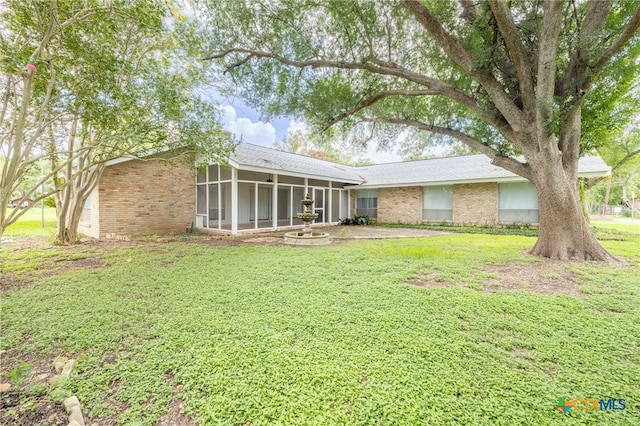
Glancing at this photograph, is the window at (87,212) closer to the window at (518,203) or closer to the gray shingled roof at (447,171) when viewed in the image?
the gray shingled roof at (447,171)

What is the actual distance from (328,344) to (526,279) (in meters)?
4.68

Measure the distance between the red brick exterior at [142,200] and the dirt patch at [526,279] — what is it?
8878mm

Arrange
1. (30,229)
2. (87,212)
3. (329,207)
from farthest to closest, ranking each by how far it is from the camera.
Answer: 1. (329,207)
2. (30,229)
3. (87,212)

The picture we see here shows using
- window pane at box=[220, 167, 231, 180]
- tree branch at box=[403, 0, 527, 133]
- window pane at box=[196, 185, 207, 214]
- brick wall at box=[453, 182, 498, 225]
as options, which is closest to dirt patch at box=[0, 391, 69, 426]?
tree branch at box=[403, 0, 527, 133]

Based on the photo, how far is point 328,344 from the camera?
2.88 meters

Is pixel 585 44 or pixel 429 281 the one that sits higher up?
pixel 585 44

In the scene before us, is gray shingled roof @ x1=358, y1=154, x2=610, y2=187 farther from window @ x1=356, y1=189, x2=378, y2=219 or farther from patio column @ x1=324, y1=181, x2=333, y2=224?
patio column @ x1=324, y1=181, x2=333, y2=224

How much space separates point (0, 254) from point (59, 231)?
A: 1.63 metres

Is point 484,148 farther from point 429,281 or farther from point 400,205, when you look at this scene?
point 400,205

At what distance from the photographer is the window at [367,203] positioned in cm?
1777

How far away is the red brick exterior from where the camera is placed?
32.0 feet

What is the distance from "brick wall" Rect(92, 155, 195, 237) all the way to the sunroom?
2.40 ft

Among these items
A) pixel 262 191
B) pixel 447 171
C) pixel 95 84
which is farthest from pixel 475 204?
pixel 95 84

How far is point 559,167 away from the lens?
6.30 metres
